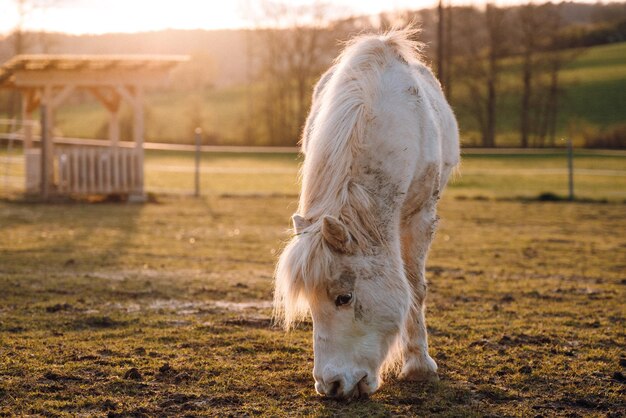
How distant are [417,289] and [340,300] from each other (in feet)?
3.25

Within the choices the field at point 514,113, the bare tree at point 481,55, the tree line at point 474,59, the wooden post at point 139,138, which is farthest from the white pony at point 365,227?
the bare tree at point 481,55

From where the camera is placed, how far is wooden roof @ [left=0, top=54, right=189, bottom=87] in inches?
616

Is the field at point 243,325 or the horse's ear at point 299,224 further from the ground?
the horse's ear at point 299,224

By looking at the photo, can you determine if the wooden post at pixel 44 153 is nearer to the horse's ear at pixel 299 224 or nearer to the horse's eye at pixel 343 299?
the horse's ear at pixel 299 224

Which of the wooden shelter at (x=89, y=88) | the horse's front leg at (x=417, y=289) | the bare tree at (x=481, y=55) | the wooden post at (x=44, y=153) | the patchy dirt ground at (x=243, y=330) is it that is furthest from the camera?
the bare tree at (x=481, y=55)

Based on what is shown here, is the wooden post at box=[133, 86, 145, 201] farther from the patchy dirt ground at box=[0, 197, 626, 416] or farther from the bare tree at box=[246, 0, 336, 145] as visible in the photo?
the bare tree at box=[246, 0, 336, 145]

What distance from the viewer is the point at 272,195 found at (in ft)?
57.7

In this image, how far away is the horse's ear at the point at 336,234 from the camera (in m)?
3.28

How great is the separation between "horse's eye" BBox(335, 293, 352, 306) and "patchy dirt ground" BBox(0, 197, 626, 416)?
511 millimetres

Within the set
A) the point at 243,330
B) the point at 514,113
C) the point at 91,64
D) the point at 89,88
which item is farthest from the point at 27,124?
the point at 514,113

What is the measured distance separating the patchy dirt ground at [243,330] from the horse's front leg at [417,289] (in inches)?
4.4

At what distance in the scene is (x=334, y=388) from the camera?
340 centimetres

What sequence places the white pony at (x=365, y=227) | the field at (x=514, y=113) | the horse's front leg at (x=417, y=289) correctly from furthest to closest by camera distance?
1. the field at (x=514, y=113)
2. the horse's front leg at (x=417, y=289)
3. the white pony at (x=365, y=227)

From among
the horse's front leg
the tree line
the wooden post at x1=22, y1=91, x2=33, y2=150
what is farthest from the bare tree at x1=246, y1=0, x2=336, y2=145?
the horse's front leg
